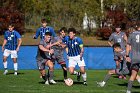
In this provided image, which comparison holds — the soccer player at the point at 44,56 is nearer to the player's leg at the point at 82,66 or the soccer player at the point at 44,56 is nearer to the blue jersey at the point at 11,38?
the player's leg at the point at 82,66

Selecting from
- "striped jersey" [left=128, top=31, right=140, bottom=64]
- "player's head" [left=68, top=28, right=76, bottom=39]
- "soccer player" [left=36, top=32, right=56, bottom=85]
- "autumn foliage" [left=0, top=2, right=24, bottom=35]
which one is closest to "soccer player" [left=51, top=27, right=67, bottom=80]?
"player's head" [left=68, top=28, right=76, bottom=39]

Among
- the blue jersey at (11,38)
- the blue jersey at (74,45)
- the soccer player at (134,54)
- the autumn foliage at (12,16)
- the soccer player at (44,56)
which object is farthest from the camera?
the autumn foliage at (12,16)

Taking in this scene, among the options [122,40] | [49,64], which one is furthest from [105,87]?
[122,40]

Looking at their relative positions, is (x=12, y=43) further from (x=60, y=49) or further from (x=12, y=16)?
(x=12, y=16)

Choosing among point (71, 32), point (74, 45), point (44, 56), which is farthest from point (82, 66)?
point (44, 56)

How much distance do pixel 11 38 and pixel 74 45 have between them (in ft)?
16.3

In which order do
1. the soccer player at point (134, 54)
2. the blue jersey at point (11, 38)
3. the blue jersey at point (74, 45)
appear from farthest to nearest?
the blue jersey at point (11, 38), the blue jersey at point (74, 45), the soccer player at point (134, 54)

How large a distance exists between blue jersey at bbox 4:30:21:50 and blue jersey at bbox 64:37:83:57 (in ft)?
14.3

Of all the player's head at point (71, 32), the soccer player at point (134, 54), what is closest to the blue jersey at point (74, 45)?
the player's head at point (71, 32)

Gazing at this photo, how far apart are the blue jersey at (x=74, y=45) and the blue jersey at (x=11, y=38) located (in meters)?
4.35

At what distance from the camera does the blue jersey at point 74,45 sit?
16422 millimetres

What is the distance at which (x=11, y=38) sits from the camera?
20578mm

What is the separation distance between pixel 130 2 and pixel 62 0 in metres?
7.98

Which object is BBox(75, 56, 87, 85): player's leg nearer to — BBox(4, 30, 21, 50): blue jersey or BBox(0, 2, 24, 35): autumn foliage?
BBox(4, 30, 21, 50): blue jersey
